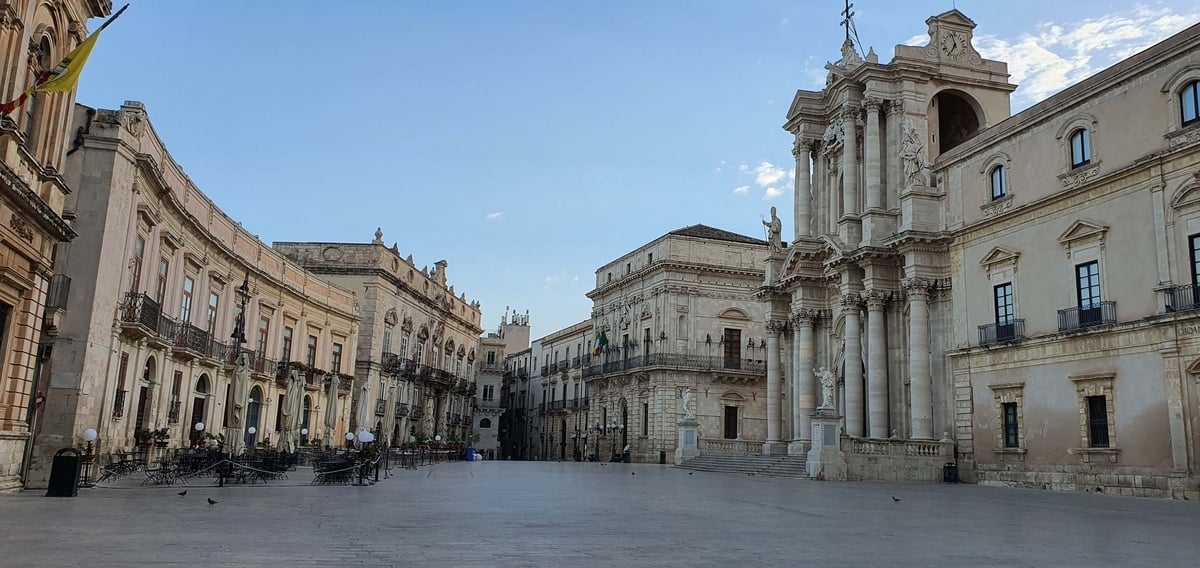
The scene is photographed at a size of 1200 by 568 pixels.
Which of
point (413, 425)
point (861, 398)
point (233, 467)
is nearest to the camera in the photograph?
point (233, 467)

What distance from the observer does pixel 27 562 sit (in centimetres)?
637

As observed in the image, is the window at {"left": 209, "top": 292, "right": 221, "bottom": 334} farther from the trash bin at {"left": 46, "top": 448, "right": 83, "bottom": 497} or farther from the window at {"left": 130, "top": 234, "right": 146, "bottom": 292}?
the trash bin at {"left": 46, "top": 448, "right": 83, "bottom": 497}

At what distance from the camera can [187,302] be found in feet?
92.2

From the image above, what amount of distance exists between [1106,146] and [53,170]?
903 inches

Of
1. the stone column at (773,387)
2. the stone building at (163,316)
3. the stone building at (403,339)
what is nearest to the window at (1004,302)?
the stone column at (773,387)

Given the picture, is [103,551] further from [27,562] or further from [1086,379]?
[1086,379]

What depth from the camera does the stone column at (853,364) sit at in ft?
107

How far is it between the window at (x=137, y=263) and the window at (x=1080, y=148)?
24.0 m

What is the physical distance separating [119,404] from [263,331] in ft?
41.3

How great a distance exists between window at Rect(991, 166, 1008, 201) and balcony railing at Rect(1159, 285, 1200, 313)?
6424 mm

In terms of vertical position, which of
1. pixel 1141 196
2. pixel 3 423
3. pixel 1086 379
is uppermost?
pixel 1141 196

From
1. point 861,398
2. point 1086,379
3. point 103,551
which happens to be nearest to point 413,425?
point 861,398

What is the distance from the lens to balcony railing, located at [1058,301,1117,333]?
72.8ft

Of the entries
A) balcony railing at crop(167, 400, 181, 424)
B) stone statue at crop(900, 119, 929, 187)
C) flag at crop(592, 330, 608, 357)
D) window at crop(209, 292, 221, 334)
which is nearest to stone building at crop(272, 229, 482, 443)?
window at crop(209, 292, 221, 334)
